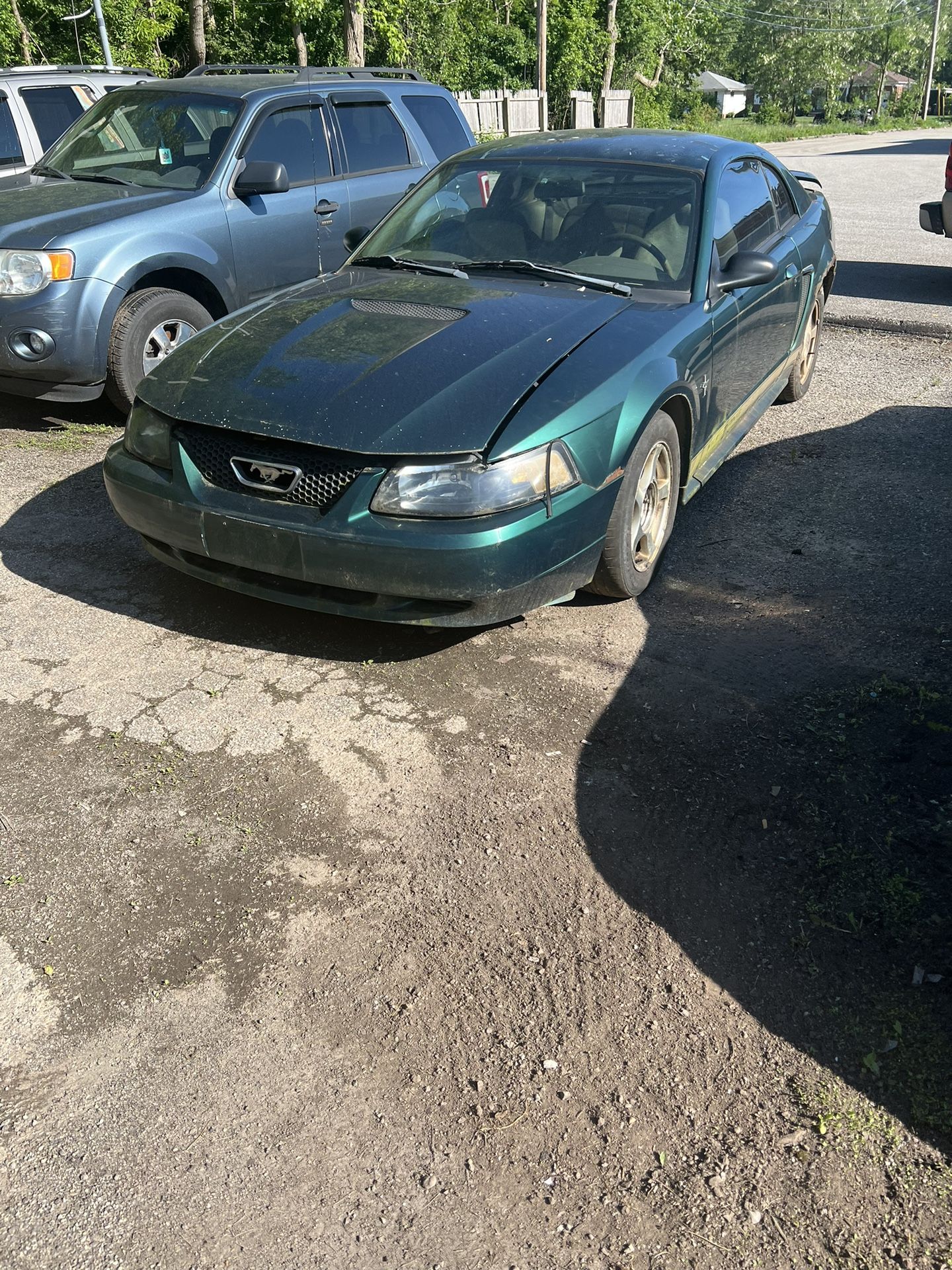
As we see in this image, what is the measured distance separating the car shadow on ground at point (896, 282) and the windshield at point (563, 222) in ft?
20.0

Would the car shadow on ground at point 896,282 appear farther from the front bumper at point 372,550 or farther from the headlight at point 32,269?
the front bumper at point 372,550

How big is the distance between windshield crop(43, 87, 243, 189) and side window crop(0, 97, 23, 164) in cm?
142

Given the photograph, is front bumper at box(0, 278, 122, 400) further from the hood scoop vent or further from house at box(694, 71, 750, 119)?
house at box(694, 71, 750, 119)

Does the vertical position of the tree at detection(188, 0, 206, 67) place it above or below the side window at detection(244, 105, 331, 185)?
above

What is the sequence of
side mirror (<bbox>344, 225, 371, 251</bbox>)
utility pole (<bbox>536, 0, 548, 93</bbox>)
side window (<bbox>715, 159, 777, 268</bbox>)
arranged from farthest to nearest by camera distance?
1. utility pole (<bbox>536, 0, 548, 93</bbox>)
2. side mirror (<bbox>344, 225, 371, 251</bbox>)
3. side window (<bbox>715, 159, 777, 268</bbox>)

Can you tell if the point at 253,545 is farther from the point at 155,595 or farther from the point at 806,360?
the point at 806,360

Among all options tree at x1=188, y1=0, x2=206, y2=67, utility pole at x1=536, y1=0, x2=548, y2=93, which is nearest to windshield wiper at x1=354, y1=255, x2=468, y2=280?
tree at x1=188, y1=0, x2=206, y2=67

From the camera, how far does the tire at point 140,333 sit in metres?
6.29

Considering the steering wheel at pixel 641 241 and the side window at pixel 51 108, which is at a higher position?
the side window at pixel 51 108

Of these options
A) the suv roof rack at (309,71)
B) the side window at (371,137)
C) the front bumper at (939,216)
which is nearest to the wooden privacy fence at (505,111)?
the front bumper at (939,216)

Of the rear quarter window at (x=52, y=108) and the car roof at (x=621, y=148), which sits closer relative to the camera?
the car roof at (x=621, y=148)

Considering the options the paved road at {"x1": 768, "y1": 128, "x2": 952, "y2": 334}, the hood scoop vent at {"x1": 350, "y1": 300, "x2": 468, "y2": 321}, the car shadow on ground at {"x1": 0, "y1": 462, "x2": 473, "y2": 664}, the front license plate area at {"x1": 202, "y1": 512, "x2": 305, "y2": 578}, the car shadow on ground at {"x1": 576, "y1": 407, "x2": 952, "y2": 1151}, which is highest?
the hood scoop vent at {"x1": 350, "y1": 300, "x2": 468, "y2": 321}

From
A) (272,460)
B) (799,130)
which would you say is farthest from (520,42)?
(272,460)

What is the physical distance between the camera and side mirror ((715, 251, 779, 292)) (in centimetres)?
475
